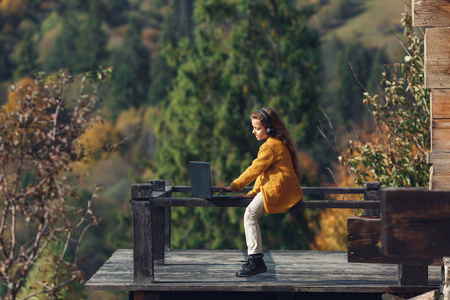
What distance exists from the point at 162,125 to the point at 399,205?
25.5 meters

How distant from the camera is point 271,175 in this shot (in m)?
7.43

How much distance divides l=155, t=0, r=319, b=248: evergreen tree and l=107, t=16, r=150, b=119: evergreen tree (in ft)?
115

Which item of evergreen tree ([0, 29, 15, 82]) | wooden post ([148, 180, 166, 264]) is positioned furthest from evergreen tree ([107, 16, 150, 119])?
wooden post ([148, 180, 166, 264])

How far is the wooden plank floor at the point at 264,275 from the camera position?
23.5 ft

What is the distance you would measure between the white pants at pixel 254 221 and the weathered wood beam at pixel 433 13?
2.93 m

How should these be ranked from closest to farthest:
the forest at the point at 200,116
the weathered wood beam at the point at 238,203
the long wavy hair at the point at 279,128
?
the weathered wood beam at the point at 238,203 → the long wavy hair at the point at 279,128 → the forest at the point at 200,116

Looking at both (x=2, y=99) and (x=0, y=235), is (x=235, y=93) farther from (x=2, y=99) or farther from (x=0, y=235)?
(x=2, y=99)

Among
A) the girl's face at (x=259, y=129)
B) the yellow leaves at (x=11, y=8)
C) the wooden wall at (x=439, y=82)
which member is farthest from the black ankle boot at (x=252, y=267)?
the yellow leaves at (x=11, y=8)

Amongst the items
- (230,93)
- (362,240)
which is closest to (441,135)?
(362,240)

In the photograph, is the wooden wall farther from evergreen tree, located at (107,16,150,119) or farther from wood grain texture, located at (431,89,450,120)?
evergreen tree, located at (107,16,150,119)

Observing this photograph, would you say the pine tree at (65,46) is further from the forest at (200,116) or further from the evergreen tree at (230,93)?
the evergreen tree at (230,93)

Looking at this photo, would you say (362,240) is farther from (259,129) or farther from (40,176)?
(40,176)

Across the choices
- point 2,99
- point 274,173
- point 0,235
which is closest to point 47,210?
point 0,235

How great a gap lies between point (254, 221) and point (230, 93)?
20391 mm
